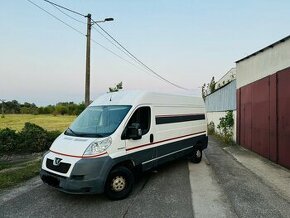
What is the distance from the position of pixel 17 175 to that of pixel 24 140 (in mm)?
4609

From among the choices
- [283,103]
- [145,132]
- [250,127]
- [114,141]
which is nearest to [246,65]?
[250,127]

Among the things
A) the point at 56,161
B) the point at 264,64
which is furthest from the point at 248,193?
the point at 264,64

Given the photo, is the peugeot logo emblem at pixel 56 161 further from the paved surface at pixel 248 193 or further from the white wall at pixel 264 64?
the white wall at pixel 264 64

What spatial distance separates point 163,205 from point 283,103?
238 inches

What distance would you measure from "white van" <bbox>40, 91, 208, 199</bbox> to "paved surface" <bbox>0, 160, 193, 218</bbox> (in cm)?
33

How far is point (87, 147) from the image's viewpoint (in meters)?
5.65

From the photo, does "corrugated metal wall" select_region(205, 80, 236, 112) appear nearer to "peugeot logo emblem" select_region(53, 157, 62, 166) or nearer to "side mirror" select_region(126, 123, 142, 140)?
"side mirror" select_region(126, 123, 142, 140)

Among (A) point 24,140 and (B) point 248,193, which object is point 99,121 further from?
(A) point 24,140

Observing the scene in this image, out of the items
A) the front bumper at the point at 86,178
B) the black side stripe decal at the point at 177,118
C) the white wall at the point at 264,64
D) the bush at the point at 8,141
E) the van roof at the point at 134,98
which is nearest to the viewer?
the front bumper at the point at 86,178

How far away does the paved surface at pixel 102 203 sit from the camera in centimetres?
516

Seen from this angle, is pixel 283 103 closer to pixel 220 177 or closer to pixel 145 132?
pixel 220 177

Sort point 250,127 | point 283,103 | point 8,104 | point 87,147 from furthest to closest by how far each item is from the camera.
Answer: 1. point 8,104
2. point 250,127
3. point 283,103
4. point 87,147

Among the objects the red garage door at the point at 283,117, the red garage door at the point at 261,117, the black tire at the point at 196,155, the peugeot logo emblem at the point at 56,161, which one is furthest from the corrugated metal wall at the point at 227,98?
the peugeot logo emblem at the point at 56,161

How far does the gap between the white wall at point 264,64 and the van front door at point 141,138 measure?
5.34 metres
